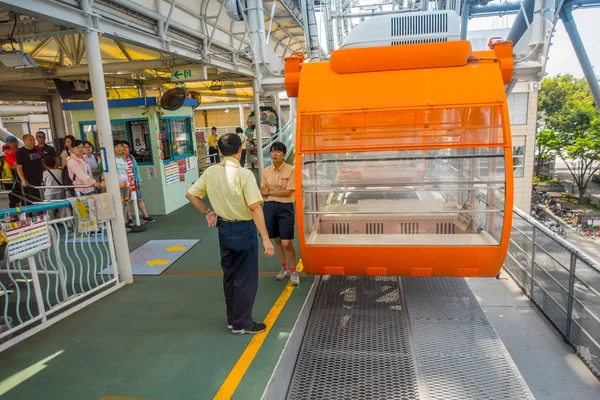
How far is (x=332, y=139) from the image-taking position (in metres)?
4.80

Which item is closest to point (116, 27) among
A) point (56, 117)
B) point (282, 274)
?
point (282, 274)

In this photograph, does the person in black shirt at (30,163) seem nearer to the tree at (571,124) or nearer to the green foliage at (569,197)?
the tree at (571,124)

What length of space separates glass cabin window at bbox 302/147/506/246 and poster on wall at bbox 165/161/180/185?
207 inches

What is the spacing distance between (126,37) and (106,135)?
2.02 m

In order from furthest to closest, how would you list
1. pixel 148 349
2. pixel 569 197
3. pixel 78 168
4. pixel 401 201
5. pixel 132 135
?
pixel 569 197, pixel 132 135, pixel 78 168, pixel 401 201, pixel 148 349

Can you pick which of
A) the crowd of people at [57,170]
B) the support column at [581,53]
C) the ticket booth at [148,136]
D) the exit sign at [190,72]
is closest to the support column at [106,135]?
the crowd of people at [57,170]

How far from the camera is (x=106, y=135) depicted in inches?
208

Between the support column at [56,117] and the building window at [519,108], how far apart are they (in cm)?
2335

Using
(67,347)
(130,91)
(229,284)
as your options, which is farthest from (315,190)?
(130,91)

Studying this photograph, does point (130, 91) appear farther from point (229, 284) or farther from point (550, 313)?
point (550, 313)

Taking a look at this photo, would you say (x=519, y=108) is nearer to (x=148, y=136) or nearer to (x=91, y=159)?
(x=148, y=136)

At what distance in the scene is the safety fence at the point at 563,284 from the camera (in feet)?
14.6

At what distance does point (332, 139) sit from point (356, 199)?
5.26ft

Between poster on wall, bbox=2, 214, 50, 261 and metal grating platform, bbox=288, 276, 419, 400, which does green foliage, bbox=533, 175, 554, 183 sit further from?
poster on wall, bbox=2, 214, 50, 261
